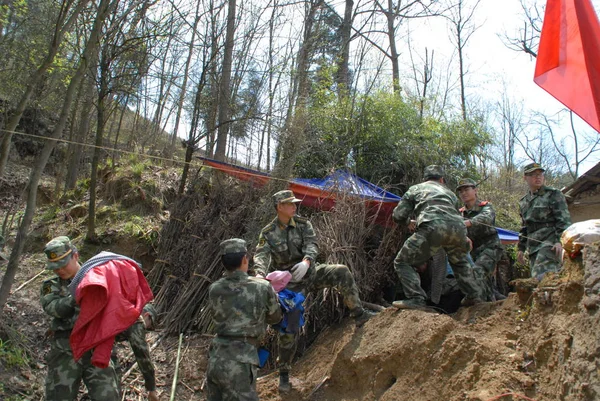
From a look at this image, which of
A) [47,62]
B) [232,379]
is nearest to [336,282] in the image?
[232,379]

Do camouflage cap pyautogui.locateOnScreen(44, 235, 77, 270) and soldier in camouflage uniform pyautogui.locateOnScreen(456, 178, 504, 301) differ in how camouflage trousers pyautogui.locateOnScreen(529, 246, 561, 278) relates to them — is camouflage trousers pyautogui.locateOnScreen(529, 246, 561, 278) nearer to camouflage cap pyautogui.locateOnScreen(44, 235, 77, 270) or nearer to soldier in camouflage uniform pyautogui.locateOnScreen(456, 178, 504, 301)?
soldier in camouflage uniform pyautogui.locateOnScreen(456, 178, 504, 301)

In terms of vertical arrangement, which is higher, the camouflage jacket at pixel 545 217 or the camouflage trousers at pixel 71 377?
the camouflage jacket at pixel 545 217

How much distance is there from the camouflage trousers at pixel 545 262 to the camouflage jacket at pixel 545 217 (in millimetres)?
67

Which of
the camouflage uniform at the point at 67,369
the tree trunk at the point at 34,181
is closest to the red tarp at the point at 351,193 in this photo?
the tree trunk at the point at 34,181

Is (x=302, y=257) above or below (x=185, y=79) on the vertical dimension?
below

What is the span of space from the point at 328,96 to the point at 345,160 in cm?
220

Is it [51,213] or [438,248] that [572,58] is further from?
[51,213]

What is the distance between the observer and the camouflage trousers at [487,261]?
17.6 feet

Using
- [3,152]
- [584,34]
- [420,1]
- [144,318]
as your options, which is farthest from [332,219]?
[420,1]

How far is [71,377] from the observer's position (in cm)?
340

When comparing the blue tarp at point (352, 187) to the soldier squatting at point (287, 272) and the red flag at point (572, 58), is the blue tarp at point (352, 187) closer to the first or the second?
the soldier squatting at point (287, 272)

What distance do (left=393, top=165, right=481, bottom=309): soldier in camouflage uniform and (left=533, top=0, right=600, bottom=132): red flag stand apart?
1.52 metres

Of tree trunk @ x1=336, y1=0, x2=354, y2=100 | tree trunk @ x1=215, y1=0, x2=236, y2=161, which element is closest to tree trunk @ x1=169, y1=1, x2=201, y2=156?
tree trunk @ x1=215, y1=0, x2=236, y2=161

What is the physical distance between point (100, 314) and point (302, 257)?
2.16 meters
